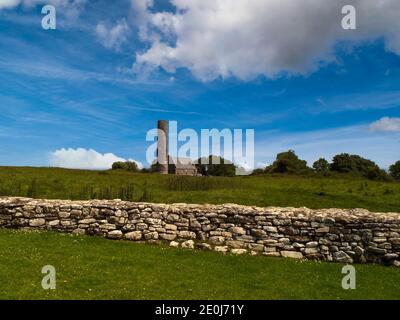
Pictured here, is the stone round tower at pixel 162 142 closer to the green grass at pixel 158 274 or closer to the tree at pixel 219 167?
the green grass at pixel 158 274

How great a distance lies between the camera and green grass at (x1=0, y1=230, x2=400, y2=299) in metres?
13.2

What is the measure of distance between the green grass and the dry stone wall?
928 mm

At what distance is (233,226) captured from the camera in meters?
20.2

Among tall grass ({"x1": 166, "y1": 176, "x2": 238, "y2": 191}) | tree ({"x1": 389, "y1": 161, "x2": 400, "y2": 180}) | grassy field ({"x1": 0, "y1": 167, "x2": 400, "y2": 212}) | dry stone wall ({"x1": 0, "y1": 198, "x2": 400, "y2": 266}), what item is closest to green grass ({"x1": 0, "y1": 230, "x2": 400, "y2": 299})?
dry stone wall ({"x1": 0, "y1": 198, "x2": 400, "y2": 266})

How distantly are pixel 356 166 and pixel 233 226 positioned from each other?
63567 mm

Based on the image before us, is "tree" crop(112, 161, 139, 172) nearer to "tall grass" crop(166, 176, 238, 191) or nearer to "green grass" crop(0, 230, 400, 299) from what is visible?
"tall grass" crop(166, 176, 238, 191)

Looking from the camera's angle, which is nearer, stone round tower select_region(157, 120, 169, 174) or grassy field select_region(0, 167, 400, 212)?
grassy field select_region(0, 167, 400, 212)

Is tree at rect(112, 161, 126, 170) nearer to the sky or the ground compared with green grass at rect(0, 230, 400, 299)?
nearer to the sky

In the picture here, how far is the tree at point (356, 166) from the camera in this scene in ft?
233

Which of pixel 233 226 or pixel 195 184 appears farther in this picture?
pixel 195 184

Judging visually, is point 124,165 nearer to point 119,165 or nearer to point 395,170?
point 119,165

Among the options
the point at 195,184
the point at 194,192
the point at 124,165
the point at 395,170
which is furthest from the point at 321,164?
the point at 194,192
